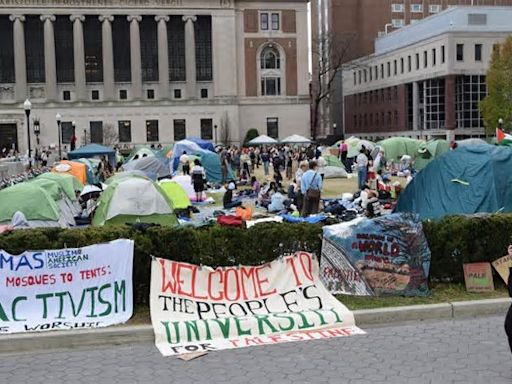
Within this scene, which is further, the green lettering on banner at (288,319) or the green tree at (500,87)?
the green tree at (500,87)

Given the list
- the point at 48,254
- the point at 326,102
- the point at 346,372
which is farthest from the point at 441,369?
the point at 326,102

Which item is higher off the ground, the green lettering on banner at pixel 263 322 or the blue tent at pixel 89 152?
the blue tent at pixel 89 152

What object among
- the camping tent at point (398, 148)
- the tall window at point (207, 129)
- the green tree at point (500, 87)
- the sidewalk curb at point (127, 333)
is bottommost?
the sidewalk curb at point (127, 333)

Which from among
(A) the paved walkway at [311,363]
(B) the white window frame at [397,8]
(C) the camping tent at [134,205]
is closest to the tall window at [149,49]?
(B) the white window frame at [397,8]

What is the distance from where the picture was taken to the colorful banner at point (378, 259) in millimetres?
9531

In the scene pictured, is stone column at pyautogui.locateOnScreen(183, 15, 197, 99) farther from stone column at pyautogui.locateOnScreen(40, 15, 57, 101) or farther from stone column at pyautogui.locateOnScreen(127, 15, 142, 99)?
stone column at pyautogui.locateOnScreen(40, 15, 57, 101)

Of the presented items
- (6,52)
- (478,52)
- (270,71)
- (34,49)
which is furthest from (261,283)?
(6,52)

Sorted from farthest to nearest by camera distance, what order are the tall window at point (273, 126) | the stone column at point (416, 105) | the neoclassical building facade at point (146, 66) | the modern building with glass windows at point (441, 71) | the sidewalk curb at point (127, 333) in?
the tall window at point (273, 126)
the neoclassical building facade at point (146, 66)
the stone column at point (416, 105)
the modern building with glass windows at point (441, 71)
the sidewalk curb at point (127, 333)

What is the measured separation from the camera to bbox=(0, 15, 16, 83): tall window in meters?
84.1

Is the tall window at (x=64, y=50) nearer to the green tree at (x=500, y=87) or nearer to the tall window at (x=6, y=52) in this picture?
the tall window at (x=6, y=52)

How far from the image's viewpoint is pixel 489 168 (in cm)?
1470

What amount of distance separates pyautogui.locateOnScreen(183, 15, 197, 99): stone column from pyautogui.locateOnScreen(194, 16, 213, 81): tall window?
82 centimetres

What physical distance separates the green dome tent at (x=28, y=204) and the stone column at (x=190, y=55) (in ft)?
234

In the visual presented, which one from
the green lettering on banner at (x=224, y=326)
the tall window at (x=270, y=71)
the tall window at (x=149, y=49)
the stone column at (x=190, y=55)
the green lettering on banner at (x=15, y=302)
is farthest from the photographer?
the tall window at (x=270, y=71)
